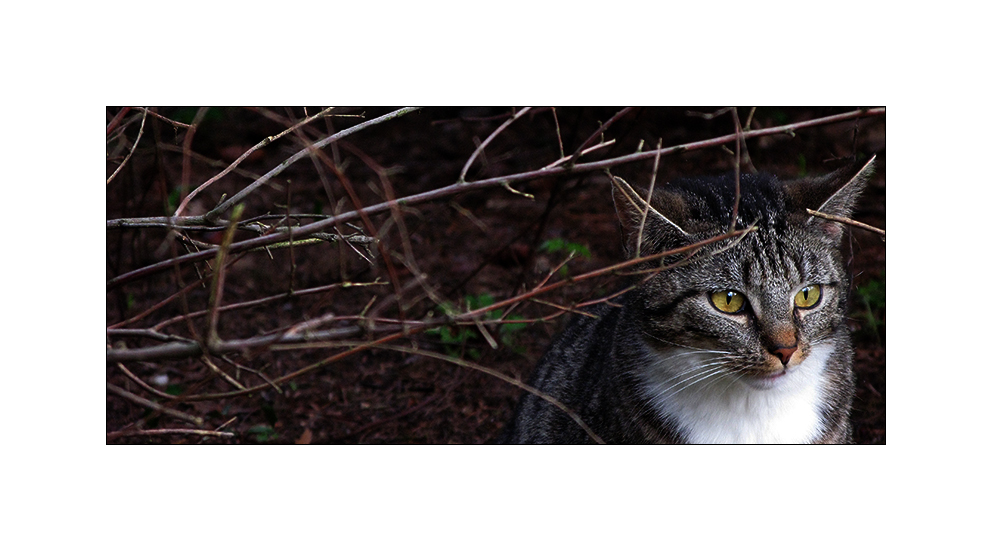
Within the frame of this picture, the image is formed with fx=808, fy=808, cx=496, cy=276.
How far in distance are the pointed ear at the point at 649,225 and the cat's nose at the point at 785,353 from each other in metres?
0.53

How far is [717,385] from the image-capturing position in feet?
10.6

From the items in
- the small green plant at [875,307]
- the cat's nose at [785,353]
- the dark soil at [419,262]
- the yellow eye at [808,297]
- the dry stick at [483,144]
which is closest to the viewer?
the dry stick at [483,144]

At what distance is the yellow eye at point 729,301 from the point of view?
3.06 metres

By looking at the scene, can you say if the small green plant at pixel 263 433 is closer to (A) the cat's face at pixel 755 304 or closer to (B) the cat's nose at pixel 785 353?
(A) the cat's face at pixel 755 304

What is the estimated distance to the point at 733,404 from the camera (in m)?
3.26

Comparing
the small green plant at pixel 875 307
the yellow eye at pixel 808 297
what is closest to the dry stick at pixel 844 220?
the yellow eye at pixel 808 297

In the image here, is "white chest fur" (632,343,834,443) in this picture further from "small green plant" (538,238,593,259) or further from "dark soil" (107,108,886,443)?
"small green plant" (538,238,593,259)

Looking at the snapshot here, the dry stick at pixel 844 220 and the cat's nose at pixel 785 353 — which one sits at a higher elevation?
the dry stick at pixel 844 220

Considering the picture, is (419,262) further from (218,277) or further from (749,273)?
(218,277)

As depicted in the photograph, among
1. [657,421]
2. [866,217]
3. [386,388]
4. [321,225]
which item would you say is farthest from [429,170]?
[321,225]

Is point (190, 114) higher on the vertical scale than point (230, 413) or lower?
higher

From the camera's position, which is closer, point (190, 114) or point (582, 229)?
point (190, 114)

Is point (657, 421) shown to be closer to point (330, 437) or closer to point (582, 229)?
point (330, 437)
